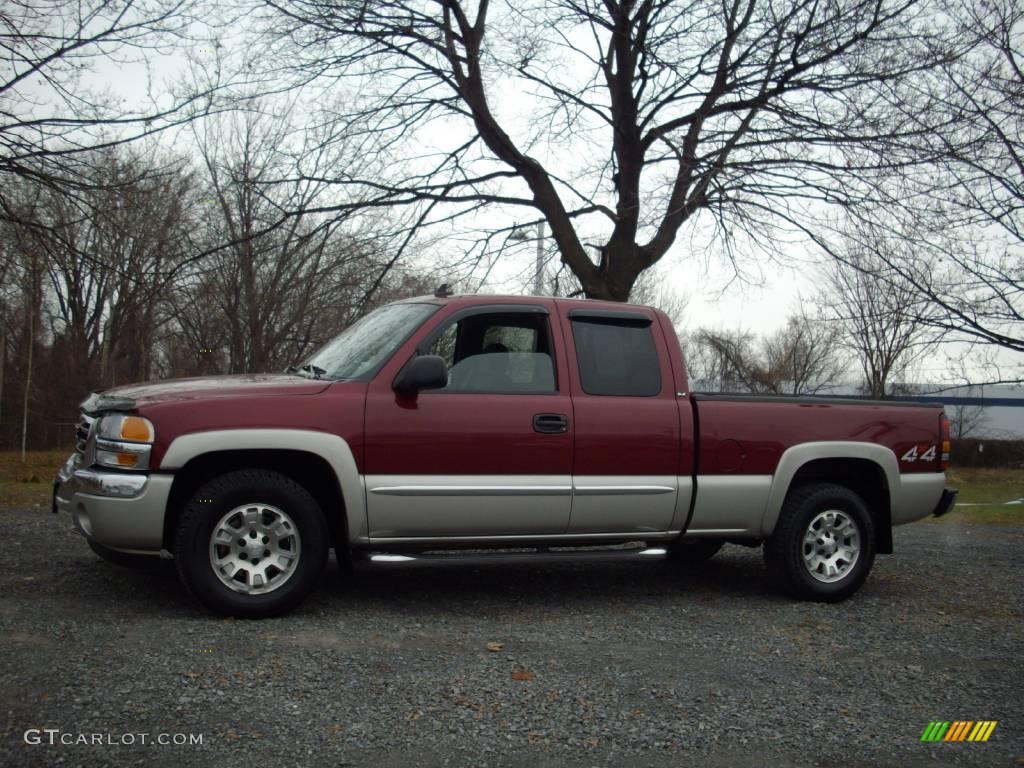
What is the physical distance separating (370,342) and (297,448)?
3.37 ft

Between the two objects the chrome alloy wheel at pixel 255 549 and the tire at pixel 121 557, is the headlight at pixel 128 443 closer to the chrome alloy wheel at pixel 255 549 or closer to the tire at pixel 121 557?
the chrome alloy wheel at pixel 255 549

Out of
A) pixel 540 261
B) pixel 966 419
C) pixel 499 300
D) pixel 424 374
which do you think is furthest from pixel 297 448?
pixel 966 419

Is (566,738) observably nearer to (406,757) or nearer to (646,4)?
(406,757)

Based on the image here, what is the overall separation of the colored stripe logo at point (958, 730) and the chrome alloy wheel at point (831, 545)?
7.51ft

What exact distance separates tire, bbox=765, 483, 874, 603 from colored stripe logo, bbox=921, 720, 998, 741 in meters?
2.23

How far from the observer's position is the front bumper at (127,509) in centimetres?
530

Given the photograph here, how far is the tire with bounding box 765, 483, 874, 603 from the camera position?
6.65 meters

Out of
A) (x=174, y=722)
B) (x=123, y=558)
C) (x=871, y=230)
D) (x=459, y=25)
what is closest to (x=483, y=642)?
(x=174, y=722)

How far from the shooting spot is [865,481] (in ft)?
23.2

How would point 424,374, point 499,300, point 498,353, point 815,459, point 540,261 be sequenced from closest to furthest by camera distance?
point 424,374 < point 498,353 < point 499,300 < point 815,459 < point 540,261

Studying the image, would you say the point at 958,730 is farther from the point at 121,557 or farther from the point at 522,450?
the point at 121,557

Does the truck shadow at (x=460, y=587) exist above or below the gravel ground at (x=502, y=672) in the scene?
above

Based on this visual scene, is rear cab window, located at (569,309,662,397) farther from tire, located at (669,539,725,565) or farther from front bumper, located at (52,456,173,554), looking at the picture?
front bumper, located at (52,456,173,554)

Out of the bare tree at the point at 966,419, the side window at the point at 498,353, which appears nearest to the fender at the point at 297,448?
the side window at the point at 498,353
